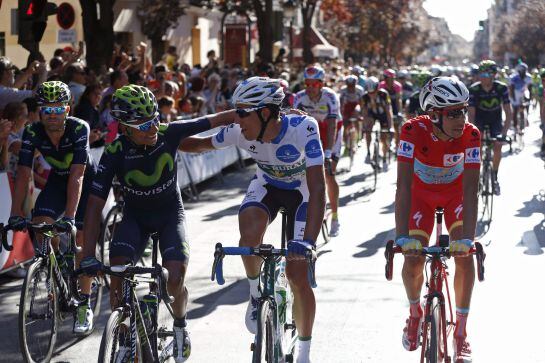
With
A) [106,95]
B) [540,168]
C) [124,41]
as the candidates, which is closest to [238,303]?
[106,95]

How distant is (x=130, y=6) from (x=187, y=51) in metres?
10.2

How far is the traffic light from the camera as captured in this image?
13242mm

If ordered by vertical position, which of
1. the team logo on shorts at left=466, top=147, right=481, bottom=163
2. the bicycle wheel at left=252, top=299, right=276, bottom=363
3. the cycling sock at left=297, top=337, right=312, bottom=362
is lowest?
the cycling sock at left=297, top=337, right=312, bottom=362

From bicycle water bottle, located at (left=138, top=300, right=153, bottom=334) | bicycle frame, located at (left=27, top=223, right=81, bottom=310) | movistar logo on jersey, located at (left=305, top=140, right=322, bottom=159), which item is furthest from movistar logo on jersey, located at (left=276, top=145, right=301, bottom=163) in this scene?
bicycle frame, located at (left=27, top=223, right=81, bottom=310)

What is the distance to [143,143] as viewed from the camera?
6.28 m

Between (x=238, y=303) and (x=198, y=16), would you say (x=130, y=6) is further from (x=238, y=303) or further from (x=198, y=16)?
(x=238, y=303)

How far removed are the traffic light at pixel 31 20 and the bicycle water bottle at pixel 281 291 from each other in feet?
25.3

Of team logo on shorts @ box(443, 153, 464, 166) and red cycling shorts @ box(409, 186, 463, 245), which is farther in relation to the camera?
red cycling shorts @ box(409, 186, 463, 245)

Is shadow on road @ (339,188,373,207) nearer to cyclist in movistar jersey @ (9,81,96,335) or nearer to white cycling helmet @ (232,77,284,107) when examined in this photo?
cyclist in movistar jersey @ (9,81,96,335)

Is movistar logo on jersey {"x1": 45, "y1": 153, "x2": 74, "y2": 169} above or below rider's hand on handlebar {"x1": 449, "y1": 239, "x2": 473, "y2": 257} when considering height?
above

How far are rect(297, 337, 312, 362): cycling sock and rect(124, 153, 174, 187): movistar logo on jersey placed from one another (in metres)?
1.34

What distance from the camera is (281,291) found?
253 inches

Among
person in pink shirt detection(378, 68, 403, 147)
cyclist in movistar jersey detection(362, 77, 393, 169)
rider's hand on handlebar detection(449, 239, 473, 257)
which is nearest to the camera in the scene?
rider's hand on handlebar detection(449, 239, 473, 257)

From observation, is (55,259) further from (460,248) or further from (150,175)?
(460,248)
